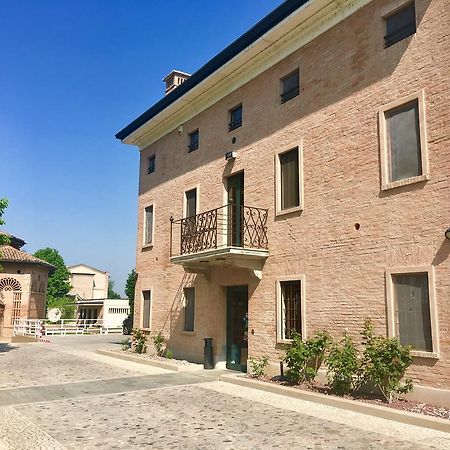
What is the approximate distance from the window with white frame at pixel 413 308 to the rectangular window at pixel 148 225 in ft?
40.5

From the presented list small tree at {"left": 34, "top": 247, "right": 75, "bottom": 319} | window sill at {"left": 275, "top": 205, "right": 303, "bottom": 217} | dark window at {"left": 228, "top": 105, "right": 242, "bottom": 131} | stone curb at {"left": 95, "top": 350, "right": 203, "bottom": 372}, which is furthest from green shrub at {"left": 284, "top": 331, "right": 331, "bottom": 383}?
small tree at {"left": 34, "top": 247, "right": 75, "bottom": 319}

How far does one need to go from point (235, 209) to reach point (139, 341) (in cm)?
762

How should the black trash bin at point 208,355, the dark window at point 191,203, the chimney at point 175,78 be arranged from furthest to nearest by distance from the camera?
the chimney at point 175,78 → the dark window at point 191,203 → the black trash bin at point 208,355

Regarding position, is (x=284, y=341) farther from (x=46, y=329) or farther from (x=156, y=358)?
(x=46, y=329)

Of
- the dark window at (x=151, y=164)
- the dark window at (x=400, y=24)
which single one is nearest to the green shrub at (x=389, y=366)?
the dark window at (x=400, y=24)

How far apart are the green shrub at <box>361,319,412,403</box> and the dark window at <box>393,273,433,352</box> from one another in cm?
28

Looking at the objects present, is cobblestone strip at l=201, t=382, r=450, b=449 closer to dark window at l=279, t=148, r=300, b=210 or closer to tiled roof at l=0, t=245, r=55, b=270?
dark window at l=279, t=148, r=300, b=210

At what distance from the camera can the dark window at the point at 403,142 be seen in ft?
32.4

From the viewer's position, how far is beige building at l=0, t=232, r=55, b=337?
1391 inches

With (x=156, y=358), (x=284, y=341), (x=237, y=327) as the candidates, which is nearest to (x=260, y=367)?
(x=284, y=341)

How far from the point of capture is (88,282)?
3654 inches

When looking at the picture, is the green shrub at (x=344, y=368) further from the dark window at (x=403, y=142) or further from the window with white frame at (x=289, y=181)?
the window with white frame at (x=289, y=181)

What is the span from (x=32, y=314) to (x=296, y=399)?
3329cm

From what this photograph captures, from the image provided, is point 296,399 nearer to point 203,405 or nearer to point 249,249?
point 203,405
